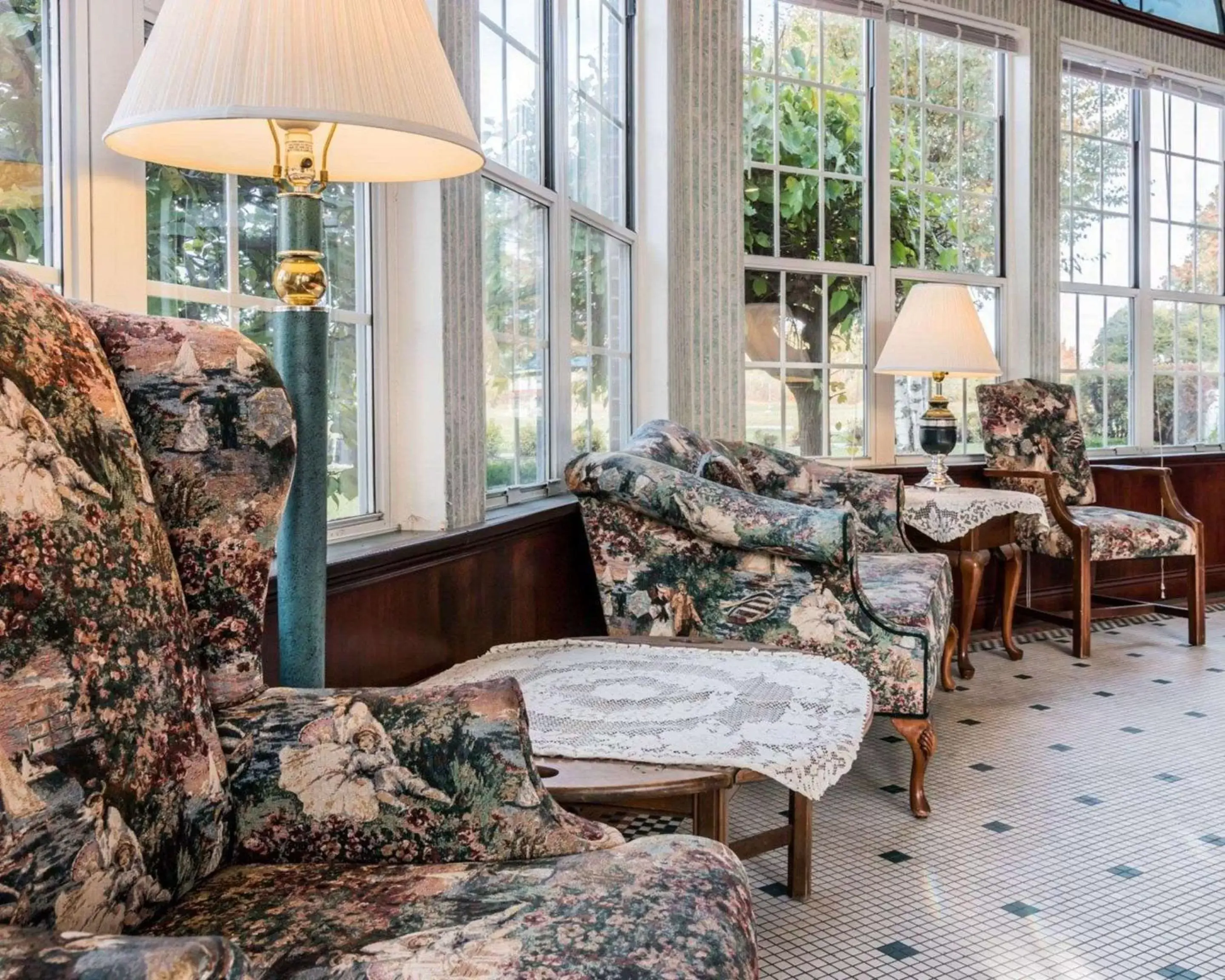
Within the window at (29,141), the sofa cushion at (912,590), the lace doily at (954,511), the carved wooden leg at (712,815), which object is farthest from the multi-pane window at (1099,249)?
the window at (29,141)

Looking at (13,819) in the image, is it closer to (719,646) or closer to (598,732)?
A: (598,732)

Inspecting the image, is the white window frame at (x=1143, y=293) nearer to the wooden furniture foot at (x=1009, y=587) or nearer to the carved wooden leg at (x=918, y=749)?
the wooden furniture foot at (x=1009, y=587)

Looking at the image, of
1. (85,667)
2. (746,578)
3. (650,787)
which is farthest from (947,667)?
(85,667)

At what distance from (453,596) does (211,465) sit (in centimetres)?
120

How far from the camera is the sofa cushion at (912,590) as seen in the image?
8.88ft

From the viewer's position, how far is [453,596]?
7.88 ft

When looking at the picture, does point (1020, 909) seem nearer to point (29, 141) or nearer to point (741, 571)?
point (741, 571)

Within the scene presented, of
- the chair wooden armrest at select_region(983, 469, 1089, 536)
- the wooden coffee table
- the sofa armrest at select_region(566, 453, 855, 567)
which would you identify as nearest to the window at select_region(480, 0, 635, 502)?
the sofa armrest at select_region(566, 453, 855, 567)

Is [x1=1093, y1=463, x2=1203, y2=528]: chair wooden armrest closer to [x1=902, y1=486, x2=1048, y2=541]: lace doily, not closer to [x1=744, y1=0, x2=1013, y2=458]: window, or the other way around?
[x1=744, y1=0, x2=1013, y2=458]: window

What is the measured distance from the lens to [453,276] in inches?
94.0

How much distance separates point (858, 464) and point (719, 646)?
2.63 m

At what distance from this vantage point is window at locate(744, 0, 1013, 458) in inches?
179

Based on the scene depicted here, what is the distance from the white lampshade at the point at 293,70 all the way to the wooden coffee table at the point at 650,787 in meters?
0.86

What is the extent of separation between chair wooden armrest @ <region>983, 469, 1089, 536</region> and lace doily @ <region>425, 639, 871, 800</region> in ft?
8.76
